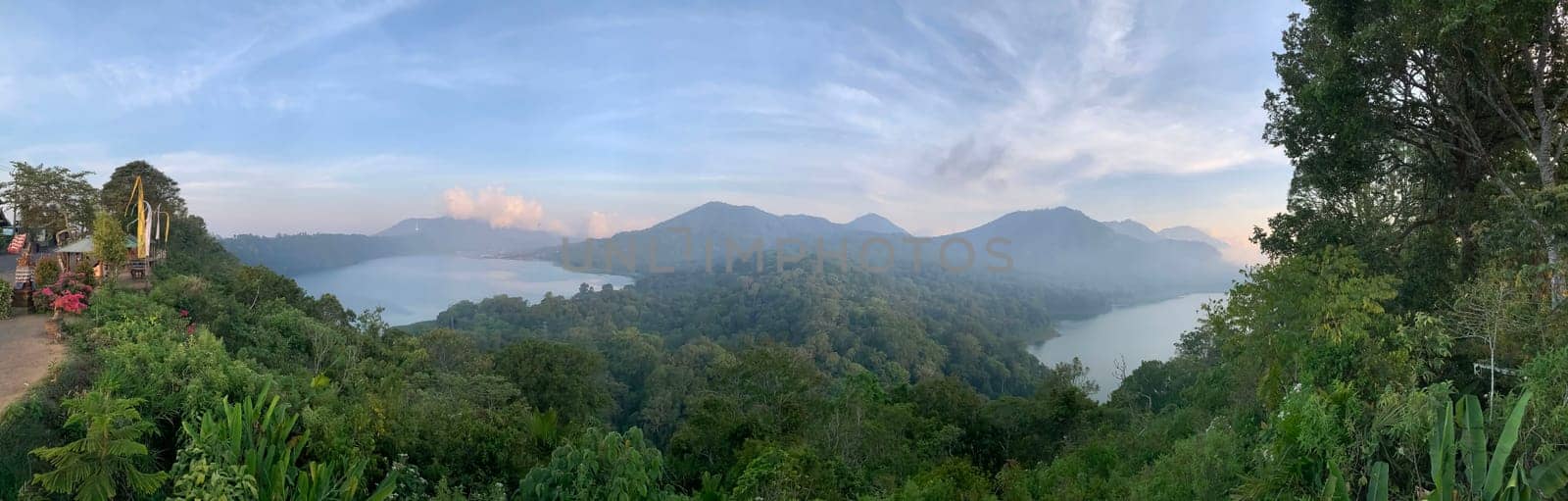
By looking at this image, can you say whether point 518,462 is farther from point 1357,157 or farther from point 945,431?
point 1357,157

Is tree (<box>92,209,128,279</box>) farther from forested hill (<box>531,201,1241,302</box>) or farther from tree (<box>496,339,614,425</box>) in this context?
forested hill (<box>531,201,1241,302</box>)

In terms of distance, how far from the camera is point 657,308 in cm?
6075

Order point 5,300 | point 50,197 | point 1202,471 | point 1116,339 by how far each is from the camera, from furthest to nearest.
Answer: point 1116,339 < point 50,197 < point 5,300 < point 1202,471

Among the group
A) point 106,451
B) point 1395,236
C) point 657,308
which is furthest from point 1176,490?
point 657,308

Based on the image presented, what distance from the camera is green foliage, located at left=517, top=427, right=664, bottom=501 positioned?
16.5 feet

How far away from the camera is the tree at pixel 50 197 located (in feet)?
40.4

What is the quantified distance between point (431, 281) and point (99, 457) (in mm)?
73243

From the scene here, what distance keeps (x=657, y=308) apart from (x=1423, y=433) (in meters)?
59.0

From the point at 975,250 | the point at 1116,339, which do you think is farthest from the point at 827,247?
the point at 1116,339

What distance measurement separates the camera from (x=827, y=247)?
374 feet

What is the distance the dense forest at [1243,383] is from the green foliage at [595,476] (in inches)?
0.9

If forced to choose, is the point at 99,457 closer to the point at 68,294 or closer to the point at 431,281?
the point at 68,294

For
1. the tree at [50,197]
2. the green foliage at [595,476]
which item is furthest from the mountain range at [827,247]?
the green foliage at [595,476]

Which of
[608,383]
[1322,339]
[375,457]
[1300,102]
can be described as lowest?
[608,383]
